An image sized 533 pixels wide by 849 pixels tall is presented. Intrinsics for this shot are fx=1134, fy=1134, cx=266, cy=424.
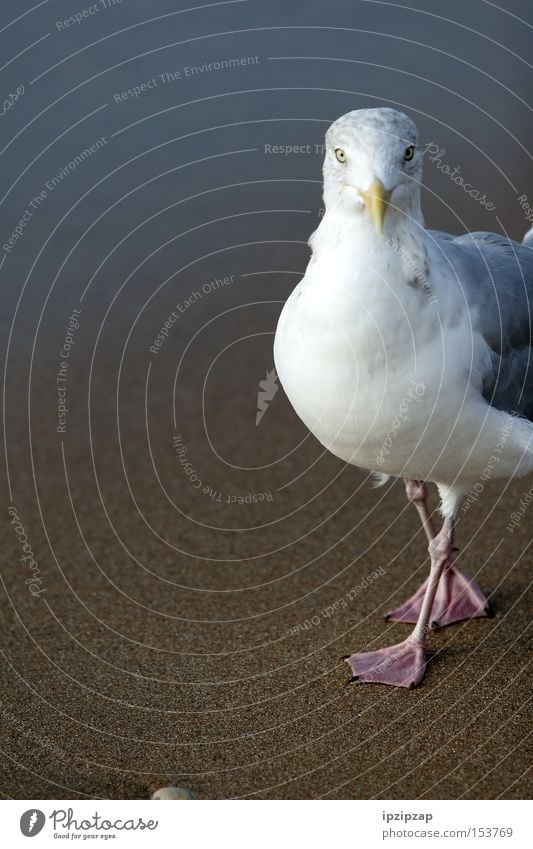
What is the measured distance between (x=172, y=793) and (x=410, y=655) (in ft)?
3.96

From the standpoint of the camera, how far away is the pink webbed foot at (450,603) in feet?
15.3

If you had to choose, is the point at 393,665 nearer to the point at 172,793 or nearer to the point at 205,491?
the point at 172,793

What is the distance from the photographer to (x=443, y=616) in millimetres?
4680

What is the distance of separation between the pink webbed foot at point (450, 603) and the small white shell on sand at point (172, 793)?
147 centimetres

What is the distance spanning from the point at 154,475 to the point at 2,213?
Result: 3505mm

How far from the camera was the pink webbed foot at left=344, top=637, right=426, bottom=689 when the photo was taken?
4.16 meters

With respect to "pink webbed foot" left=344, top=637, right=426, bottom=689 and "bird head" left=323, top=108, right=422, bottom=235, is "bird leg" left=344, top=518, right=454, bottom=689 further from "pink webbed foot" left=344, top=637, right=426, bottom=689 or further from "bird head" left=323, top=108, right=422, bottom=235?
"bird head" left=323, top=108, right=422, bottom=235

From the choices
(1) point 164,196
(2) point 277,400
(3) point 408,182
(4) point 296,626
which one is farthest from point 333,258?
(1) point 164,196

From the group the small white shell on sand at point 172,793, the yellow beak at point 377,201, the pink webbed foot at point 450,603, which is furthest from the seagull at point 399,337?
the small white shell on sand at point 172,793

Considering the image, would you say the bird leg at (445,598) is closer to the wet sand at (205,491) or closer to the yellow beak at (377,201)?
the wet sand at (205,491)

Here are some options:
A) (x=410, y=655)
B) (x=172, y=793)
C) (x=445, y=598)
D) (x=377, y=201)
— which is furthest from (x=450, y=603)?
(x=377, y=201)

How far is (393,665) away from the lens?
423cm

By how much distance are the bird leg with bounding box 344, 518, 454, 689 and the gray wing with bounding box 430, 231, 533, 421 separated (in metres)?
0.60
